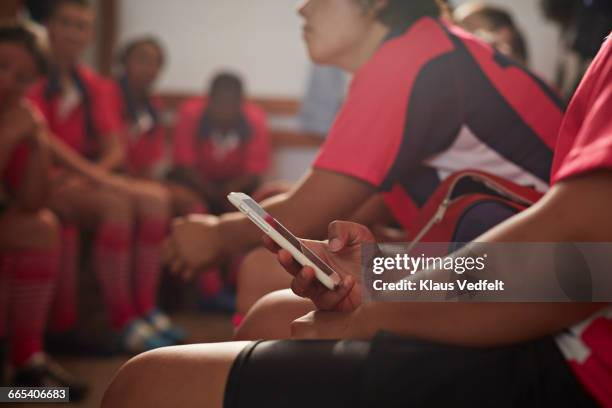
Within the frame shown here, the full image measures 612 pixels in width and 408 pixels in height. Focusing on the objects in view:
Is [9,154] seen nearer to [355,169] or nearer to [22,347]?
[22,347]

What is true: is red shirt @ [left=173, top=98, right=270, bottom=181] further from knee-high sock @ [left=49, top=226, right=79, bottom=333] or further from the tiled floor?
knee-high sock @ [left=49, top=226, right=79, bottom=333]

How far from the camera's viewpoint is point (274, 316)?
70cm

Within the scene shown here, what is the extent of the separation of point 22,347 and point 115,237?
1.86ft

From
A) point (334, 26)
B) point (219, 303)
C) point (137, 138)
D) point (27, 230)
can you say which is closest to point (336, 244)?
point (334, 26)

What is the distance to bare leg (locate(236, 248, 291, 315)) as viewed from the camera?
0.86m

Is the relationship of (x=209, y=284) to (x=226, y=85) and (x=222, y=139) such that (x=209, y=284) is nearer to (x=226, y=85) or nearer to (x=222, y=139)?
(x=222, y=139)

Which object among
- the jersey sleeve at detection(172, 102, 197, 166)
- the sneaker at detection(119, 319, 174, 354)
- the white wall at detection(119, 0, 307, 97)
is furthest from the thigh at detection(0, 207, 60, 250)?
the white wall at detection(119, 0, 307, 97)

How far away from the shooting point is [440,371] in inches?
17.8

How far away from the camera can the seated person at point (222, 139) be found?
3061mm

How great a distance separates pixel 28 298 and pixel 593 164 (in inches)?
57.2

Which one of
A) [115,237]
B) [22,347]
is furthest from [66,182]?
[22,347]

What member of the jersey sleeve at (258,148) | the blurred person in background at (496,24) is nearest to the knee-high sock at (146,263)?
the jersey sleeve at (258,148)

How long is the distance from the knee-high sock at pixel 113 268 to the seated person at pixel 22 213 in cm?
37

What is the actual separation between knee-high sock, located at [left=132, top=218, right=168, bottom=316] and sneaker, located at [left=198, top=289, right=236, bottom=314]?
0.91 ft
